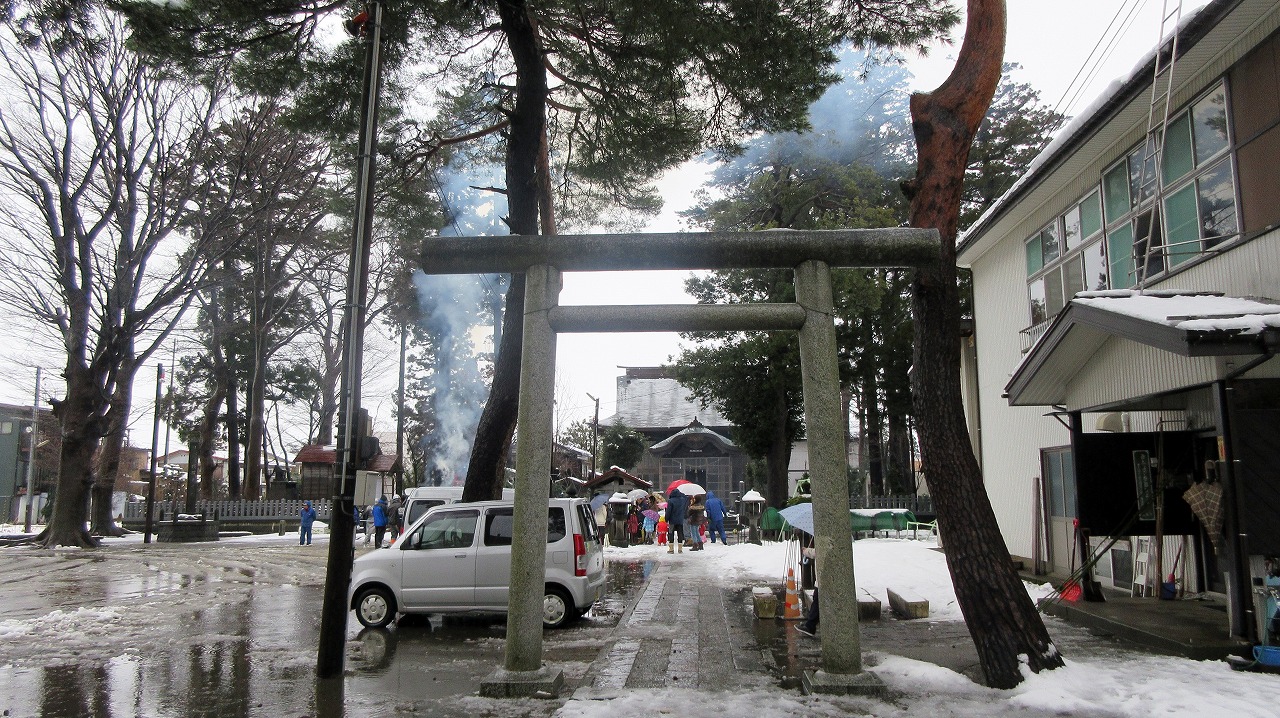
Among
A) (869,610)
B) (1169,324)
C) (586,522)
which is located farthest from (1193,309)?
(586,522)

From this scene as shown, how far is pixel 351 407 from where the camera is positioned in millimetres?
8547

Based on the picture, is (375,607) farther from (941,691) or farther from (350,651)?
(941,691)

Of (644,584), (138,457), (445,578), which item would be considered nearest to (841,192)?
(644,584)

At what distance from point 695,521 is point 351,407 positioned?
16.8 m

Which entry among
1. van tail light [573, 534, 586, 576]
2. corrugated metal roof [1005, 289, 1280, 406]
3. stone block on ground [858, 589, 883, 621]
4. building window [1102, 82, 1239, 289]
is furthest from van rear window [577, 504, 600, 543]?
building window [1102, 82, 1239, 289]

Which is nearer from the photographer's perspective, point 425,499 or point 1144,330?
point 1144,330

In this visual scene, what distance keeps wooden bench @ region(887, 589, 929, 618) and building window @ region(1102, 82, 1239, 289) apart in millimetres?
5029

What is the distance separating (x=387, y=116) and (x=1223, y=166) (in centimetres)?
1246

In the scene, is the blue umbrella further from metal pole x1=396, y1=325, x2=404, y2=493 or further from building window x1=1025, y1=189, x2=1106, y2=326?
metal pole x1=396, y1=325, x2=404, y2=493

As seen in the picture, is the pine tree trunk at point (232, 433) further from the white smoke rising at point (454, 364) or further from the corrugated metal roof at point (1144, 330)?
the corrugated metal roof at point (1144, 330)

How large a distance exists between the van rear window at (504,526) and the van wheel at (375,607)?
157 cm

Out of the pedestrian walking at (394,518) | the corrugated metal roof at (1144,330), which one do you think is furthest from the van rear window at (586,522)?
the pedestrian walking at (394,518)

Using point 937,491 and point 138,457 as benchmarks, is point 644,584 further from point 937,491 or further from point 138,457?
point 138,457

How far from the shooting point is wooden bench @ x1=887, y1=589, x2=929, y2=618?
35.7ft
